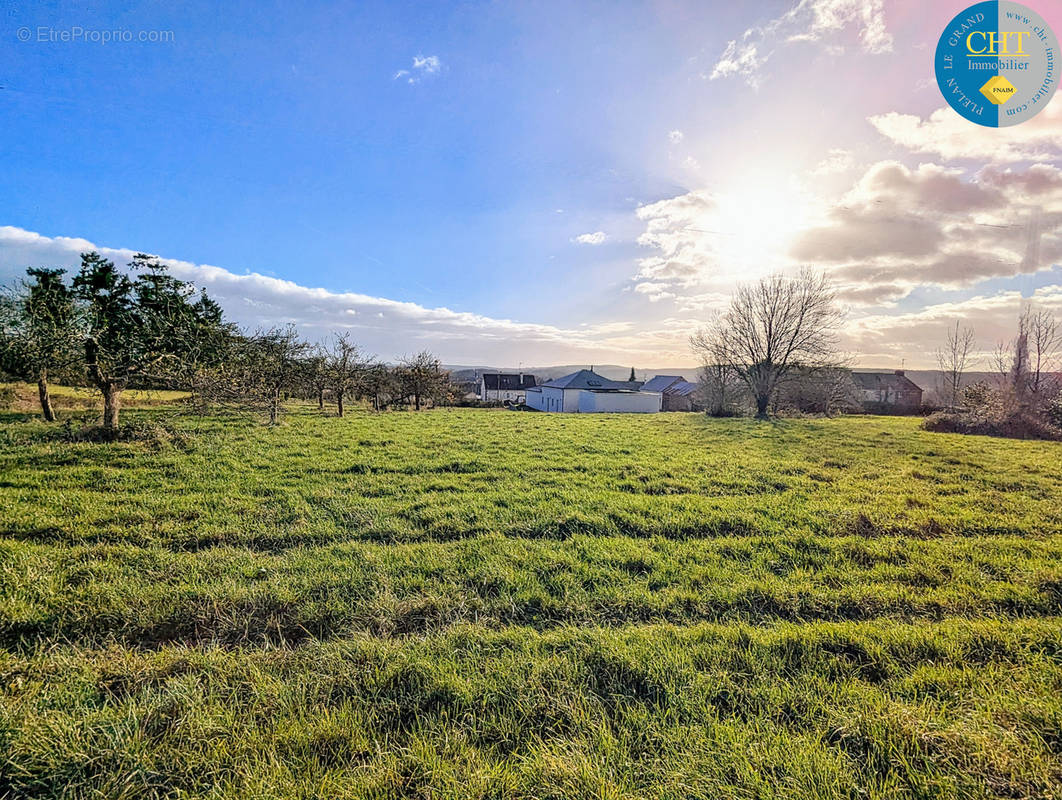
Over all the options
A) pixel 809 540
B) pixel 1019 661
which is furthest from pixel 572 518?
pixel 1019 661

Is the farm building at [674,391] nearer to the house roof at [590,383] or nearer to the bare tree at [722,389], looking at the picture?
the house roof at [590,383]

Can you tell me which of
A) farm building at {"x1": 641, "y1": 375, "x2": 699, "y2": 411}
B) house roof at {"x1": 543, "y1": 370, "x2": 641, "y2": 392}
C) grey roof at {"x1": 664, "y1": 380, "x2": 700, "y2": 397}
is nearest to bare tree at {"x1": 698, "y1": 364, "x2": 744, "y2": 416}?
house roof at {"x1": 543, "y1": 370, "x2": 641, "y2": 392}

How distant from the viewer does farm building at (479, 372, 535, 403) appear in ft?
220

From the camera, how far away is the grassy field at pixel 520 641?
2.30 m

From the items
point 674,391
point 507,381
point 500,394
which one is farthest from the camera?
point 507,381

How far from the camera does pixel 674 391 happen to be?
Answer: 175 ft

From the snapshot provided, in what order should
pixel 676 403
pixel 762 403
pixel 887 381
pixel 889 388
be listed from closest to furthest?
pixel 762 403, pixel 676 403, pixel 889 388, pixel 887 381

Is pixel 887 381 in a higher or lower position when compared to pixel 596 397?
higher

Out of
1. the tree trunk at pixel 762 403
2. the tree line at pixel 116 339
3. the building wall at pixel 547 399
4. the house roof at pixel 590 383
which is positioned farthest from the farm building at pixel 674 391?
the tree line at pixel 116 339

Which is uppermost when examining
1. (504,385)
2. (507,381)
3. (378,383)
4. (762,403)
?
(507,381)

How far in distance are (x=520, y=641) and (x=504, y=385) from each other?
64.4 m

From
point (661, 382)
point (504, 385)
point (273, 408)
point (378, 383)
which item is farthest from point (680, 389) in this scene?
point (273, 408)

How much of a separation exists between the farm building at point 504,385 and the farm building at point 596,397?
21.6 meters

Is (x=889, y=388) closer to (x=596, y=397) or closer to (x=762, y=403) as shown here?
(x=762, y=403)
